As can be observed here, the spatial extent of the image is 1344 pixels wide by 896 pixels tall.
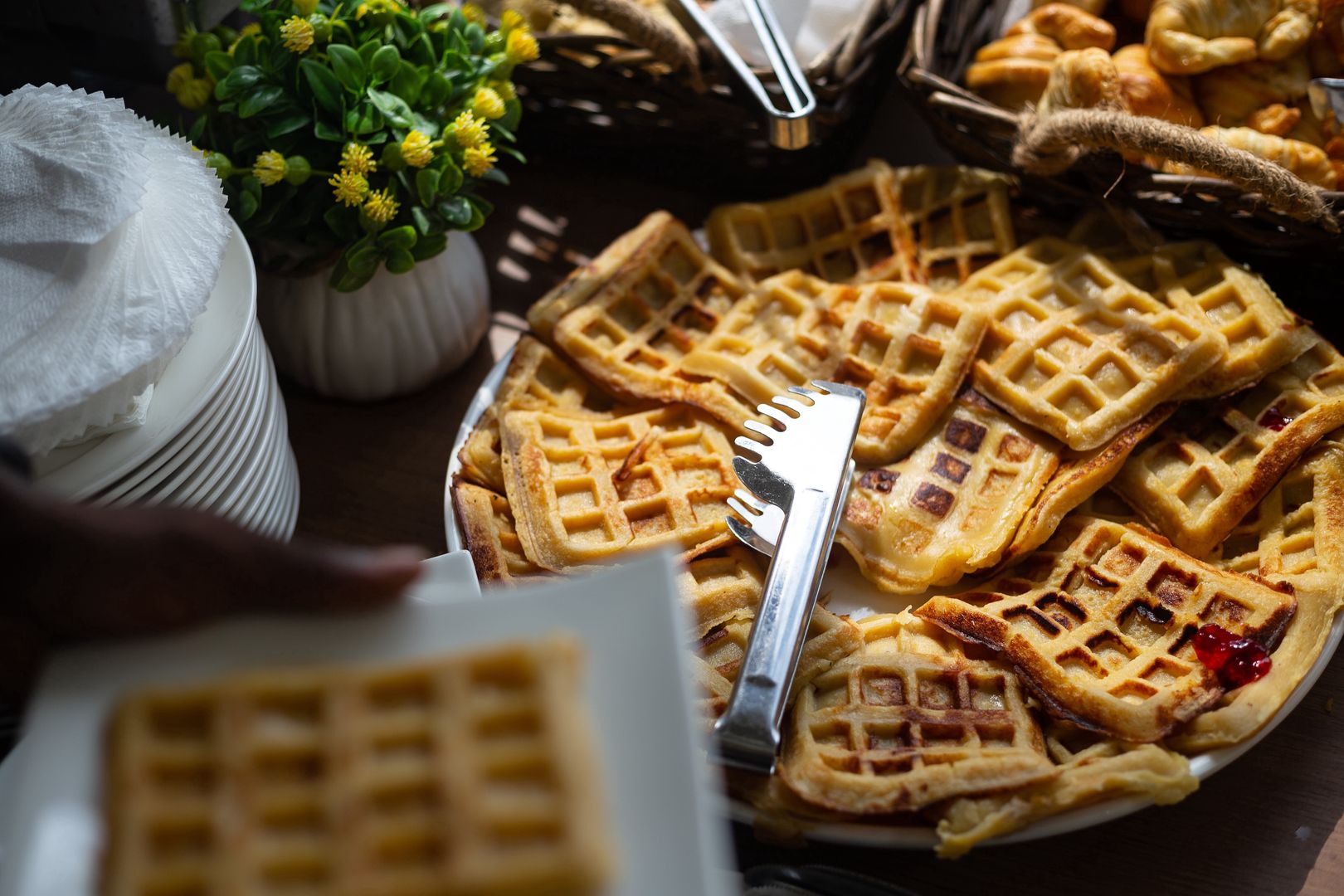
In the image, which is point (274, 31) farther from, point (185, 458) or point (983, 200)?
point (983, 200)

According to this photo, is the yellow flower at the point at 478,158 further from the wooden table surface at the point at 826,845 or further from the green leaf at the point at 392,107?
the wooden table surface at the point at 826,845

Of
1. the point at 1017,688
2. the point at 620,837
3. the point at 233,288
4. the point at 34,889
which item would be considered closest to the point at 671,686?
the point at 620,837

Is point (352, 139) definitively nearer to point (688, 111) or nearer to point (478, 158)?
point (478, 158)

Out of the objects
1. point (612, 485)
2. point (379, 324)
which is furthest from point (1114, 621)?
point (379, 324)

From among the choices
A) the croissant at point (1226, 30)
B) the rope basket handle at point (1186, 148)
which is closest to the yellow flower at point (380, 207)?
the rope basket handle at point (1186, 148)

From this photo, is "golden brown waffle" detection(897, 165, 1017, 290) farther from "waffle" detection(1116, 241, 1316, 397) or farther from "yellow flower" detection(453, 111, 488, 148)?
"yellow flower" detection(453, 111, 488, 148)

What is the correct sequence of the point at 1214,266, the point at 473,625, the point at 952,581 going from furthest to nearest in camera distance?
the point at 1214,266, the point at 952,581, the point at 473,625
